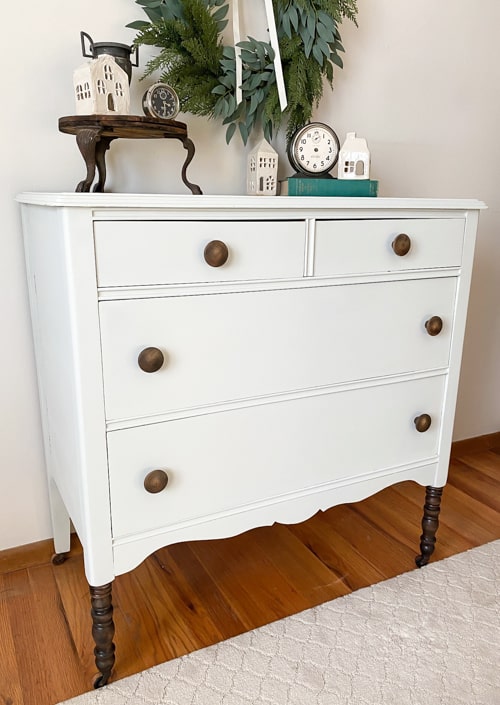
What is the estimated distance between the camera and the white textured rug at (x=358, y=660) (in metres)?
1.14

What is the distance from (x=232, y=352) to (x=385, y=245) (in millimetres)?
417

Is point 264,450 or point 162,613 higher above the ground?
point 264,450

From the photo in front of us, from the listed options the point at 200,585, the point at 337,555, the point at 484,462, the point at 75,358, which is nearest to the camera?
the point at 75,358

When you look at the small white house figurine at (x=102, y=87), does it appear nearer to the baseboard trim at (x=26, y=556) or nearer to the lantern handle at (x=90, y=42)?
the lantern handle at (x=90, y=42)

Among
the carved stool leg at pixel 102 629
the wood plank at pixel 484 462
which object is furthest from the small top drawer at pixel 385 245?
the wood plank at pixel 484 462

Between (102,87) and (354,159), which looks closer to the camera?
(102,87)

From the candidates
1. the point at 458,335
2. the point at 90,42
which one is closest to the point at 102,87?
the point at 90,42

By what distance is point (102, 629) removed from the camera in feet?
3.69

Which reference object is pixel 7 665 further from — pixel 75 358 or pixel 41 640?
pixel 75 358

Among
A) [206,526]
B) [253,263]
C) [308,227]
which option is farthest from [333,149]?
[206,526]

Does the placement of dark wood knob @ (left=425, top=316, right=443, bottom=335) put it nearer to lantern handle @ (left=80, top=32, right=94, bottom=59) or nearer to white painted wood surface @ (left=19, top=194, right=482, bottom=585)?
white painted wood surface @ (left=19, top=194, right=482, bottom=585)

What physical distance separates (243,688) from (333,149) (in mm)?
1214

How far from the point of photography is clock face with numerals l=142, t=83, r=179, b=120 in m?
1.24

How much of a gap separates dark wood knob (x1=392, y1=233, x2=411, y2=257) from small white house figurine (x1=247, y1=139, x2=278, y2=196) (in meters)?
0.36
